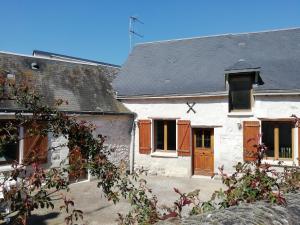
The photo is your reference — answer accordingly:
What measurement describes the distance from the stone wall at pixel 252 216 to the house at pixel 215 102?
28.3 ft

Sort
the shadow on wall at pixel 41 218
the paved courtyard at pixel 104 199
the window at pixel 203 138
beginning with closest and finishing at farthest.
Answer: the shadow on wall at pixel 41 218, the paved courtyard at pixel 104 199, the window at pixel 203 138

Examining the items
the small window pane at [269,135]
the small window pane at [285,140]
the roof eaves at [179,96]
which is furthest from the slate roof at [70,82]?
the small window pane at [285,140]

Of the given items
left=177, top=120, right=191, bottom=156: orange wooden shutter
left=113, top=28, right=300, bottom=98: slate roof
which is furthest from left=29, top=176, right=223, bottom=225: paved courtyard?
left=113, top=28, right=300, bottom=98: slate roof

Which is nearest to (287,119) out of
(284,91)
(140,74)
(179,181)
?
(284,91)

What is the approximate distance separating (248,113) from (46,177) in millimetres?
10285

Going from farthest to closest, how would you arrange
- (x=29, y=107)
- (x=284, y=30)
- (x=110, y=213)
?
1. (x=284, y=30)
2. (x=110, y=213)
3. (x=29, y=107)

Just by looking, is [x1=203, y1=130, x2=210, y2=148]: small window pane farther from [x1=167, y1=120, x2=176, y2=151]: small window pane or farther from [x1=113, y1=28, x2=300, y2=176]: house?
[x1=167, y1=120, x2=176, y2=151]: small window pane

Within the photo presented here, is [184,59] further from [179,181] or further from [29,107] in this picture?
[29,107]

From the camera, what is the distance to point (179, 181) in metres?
12.7

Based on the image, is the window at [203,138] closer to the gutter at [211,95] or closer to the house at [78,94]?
the gutter at [211,95]

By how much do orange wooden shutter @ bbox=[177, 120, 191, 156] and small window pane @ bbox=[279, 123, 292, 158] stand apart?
346 cm

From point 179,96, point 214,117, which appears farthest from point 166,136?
point 214,117

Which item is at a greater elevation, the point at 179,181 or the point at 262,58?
the point at 262,58

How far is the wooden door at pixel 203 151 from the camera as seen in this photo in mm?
13227
